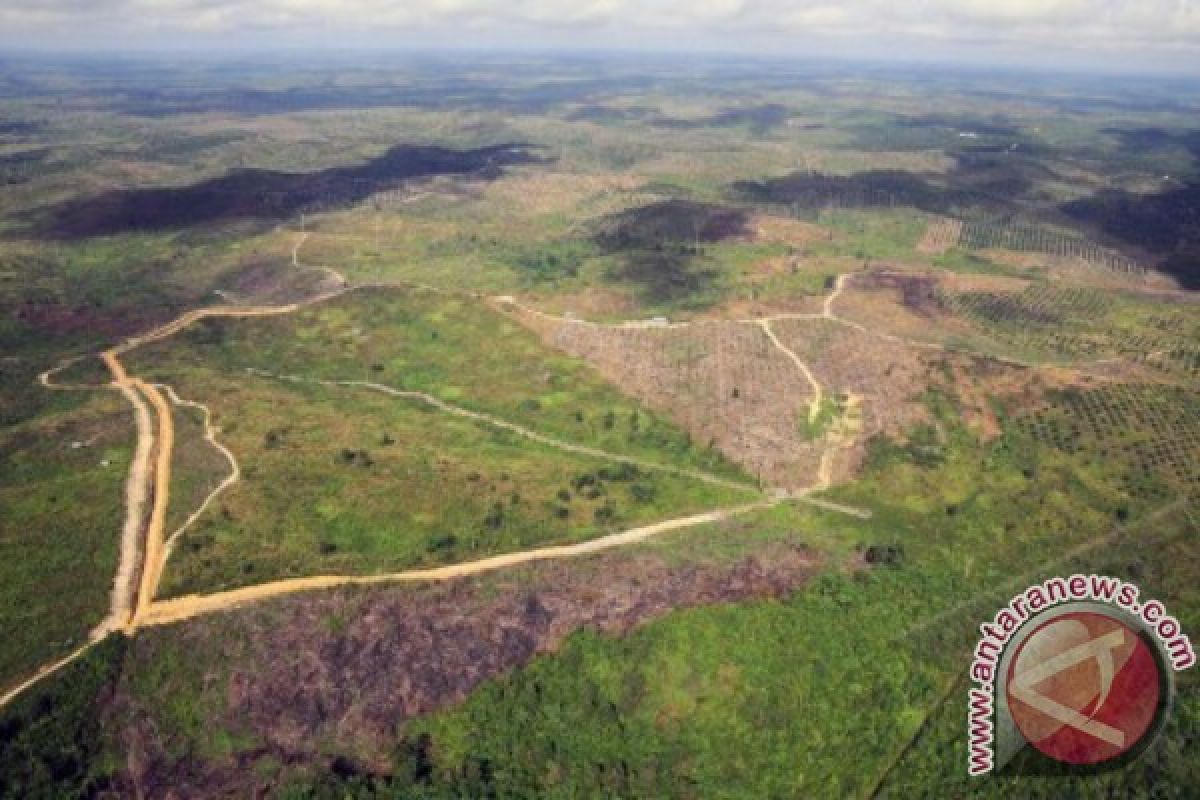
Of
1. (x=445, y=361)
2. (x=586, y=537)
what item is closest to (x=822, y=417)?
(x=586, y=537)

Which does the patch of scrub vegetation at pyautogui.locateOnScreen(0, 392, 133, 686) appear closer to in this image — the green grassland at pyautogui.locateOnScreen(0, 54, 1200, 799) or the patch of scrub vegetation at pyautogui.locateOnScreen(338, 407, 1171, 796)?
the green grassland at pyautogui.locateOnScreen(0, 54, 1200, 799)

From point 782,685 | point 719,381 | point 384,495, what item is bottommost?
point 782,685

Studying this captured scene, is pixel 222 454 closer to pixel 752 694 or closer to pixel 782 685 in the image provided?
pixel 752 694

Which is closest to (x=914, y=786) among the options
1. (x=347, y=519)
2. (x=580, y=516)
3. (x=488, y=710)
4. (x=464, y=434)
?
(x=488, y=710)

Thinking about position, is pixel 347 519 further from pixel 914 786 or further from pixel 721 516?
pixel 914 786

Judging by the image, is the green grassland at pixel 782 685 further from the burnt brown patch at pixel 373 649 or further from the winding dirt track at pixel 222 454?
the winding dirt track at pixel 222 454

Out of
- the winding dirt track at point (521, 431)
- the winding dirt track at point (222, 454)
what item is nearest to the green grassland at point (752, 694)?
the winding dirt track at point (521, 431)
